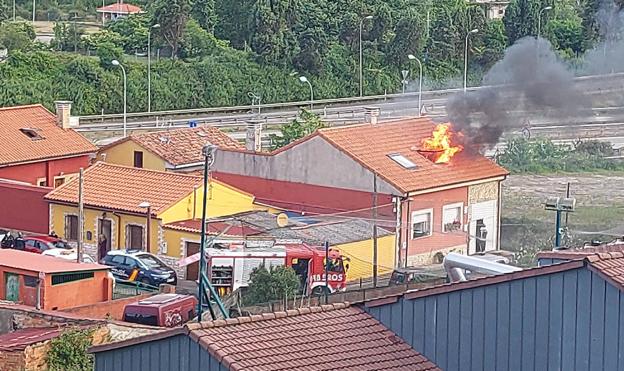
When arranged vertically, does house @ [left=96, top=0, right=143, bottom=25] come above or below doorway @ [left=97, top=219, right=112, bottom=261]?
above

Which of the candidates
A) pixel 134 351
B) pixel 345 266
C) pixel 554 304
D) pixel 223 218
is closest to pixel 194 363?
pixel 134 351

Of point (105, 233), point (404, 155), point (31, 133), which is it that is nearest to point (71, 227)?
point (105, 233)

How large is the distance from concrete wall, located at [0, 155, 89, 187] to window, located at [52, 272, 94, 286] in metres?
9.63

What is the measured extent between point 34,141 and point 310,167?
7.38 meters

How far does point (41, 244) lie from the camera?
90.1ft

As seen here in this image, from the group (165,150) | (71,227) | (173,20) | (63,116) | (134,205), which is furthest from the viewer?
(173,20)

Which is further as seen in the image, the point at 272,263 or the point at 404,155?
the point at 404,155

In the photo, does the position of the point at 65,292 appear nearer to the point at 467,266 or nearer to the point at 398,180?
the point at 467,266

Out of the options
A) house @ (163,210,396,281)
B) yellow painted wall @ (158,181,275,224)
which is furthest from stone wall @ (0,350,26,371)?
yellow painted wall @ (158,181,275,224)

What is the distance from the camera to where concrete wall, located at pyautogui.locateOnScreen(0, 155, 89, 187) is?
107 ft

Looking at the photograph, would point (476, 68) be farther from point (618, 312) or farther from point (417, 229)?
point (618, 312)

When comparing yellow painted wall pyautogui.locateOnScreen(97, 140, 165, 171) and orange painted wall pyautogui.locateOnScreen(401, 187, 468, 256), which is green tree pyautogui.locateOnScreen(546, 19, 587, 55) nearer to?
yellow painted wall pyautogui.locateOnScreen(97, 140, 165, 171)

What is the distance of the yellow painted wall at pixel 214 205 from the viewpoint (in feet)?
91.5

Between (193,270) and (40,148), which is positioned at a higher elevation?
(40,148)
